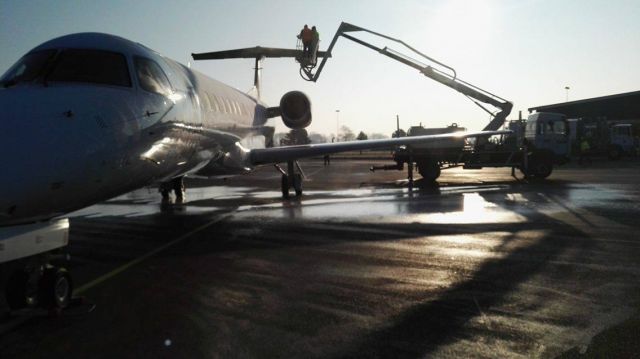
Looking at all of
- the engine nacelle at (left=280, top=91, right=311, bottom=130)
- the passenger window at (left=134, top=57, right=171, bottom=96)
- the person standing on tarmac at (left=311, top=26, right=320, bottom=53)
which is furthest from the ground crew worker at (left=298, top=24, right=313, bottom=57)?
the passenger window at (left=134, top=57, right=171, bottom=96)

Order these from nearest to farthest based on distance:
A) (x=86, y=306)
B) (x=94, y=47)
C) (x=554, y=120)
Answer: (x=86, y=306) → (x=94, y=47) → (x=554, y=120)

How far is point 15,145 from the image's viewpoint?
4.49 meters

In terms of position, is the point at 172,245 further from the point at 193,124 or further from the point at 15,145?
the point at 15,145

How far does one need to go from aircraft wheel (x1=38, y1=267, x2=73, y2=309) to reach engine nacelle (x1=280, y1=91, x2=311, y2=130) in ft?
40.7

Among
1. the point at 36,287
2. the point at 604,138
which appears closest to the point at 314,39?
the point at 36,287

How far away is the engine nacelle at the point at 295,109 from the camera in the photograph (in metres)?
17.0

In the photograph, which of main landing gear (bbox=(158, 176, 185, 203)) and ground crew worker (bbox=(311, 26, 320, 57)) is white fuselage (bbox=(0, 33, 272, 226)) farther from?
ground crew worker (bbox=(311, 26, 320, 57))

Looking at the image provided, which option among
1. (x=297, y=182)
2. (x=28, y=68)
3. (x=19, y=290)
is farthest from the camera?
(x=297, y=182)

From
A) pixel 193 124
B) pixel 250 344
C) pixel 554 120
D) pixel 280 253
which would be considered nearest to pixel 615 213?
pixel 280 253

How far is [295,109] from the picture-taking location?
56.2ft

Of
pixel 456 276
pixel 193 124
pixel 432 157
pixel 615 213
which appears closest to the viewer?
pixel 456 276

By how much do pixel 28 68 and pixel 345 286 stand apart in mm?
4555

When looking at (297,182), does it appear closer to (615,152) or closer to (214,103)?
(214,103)

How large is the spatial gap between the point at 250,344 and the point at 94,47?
15.6ft
